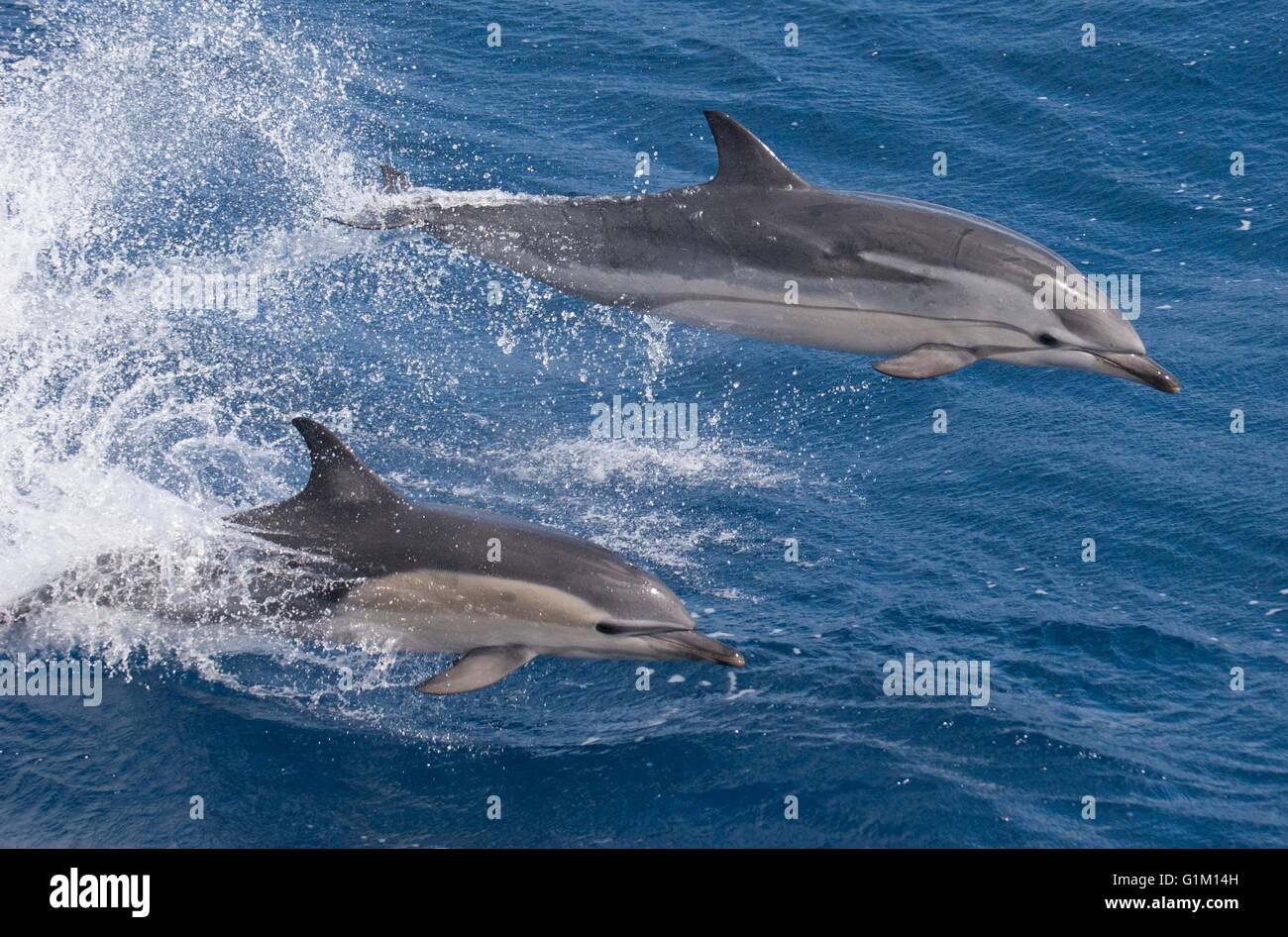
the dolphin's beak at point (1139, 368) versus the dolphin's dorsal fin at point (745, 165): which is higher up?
the dolphin's dorsal fin at point (745, 165)

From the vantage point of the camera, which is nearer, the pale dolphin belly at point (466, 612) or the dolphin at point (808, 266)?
the pale dolphin belly at point (466, 612)

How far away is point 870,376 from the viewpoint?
38.4 ft

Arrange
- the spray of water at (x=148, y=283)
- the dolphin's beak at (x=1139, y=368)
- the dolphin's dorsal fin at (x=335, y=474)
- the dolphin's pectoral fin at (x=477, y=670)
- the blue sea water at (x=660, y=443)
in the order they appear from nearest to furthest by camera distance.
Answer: the dolphin's pectoral fin at (x=477, y=670) → the dolphin's dorsal fin at (x=335, y=474) → the dolphin's beak at (x=1139, y=368) → the blue sea water at (x=660, y=443) → the spray of water at (x=148, y=283)

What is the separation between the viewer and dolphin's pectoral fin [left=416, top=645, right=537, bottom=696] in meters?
7.00

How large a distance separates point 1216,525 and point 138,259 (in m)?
8.28

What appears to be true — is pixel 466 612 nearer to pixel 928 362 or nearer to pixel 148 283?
pixel 928 362

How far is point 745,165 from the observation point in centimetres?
773

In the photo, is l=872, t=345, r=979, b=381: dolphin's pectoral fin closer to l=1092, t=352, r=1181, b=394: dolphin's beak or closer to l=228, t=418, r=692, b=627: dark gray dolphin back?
l=1092, t=352, r=1181, b=394: dolphin's beak

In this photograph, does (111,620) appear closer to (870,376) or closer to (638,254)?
(638,254)

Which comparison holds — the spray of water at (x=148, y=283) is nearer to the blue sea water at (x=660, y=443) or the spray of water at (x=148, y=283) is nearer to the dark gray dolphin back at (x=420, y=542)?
the blue sea water at (x=660, y=443)

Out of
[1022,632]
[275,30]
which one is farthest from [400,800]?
[275,30]

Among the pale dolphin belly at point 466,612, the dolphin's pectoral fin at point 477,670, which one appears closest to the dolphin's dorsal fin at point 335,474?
the pale dolphin belly at point 466,612

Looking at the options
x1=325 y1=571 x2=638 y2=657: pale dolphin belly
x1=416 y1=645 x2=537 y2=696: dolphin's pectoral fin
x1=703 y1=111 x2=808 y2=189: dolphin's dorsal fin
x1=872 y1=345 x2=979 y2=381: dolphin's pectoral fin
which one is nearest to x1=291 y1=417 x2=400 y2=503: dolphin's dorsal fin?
x1=325 y1=571 x2=638 y2=657: pale dolphin belly

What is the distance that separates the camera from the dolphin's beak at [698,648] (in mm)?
7160
